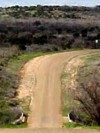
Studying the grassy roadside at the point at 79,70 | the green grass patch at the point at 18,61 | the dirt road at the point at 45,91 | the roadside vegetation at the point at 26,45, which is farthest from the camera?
the green grass patch at the point at 18,61

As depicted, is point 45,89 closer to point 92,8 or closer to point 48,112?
point 48,112

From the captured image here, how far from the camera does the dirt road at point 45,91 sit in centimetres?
2319

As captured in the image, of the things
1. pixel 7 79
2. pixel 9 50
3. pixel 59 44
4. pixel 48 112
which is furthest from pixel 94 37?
pixel 48 112

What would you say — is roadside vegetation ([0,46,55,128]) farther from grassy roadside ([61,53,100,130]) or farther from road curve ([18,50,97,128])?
grassy roadside ([61,53,100,130])

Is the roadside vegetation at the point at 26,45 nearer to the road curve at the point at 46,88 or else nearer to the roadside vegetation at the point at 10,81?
the roadside vegetation at the point at 10,81

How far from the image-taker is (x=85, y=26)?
7881cm

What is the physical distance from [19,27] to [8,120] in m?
51.4

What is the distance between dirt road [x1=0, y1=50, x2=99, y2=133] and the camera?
23.2m

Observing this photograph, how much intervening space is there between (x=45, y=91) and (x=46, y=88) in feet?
3.47

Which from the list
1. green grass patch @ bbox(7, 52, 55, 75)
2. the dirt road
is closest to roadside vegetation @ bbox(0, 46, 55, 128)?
green grass patch @ bbox(7, 52, 55, 75)

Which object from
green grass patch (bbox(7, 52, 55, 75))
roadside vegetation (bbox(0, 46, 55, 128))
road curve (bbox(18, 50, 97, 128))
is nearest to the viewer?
roadside vegetation (bbox(0, 46, 55, 128))

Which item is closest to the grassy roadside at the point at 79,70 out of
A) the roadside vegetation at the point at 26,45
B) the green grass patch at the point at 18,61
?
the roadside vegetation at the point at 26,45

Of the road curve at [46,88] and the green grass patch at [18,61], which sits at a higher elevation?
the green grass patch at [18,61]

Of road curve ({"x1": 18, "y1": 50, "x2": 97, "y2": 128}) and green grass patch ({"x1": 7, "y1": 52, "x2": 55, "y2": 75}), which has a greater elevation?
green grass patch ({"x1": 7, "y1": 52, "x2": 55, "y2": 75})
